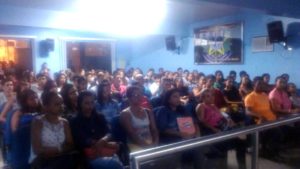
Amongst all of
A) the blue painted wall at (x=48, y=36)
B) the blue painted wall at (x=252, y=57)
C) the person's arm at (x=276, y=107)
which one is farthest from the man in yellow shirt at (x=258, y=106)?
the blue painted wall at (x=48, y=36)

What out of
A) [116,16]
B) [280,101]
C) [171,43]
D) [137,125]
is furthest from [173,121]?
[171,43]

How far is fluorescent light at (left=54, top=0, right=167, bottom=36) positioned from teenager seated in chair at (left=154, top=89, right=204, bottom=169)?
146 inches

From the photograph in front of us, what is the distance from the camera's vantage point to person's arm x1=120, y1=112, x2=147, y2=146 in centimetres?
339

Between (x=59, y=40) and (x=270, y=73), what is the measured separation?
6560mm

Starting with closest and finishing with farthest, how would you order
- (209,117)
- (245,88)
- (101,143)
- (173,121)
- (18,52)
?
(101,143) → (173,121) → (209,117) → (245,88) → (18,52)

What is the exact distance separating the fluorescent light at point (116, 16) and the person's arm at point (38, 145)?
4.55 m

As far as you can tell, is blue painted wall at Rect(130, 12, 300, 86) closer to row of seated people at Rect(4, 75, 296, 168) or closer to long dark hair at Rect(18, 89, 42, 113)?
row of seated people at Rect(4, 75, 296, 168)

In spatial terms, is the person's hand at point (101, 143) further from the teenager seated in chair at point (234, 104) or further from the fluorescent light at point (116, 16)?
the fluorescent light at point (116, 16)

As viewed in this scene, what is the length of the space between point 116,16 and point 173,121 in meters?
6.09

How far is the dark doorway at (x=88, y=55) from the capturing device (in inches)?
427

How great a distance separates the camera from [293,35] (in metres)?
7.86

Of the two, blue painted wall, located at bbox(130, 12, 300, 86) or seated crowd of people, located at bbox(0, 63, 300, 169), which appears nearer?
seated crowd of people, located at bbox(0, 63, 300, 169)

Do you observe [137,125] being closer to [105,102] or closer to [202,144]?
[105,102]

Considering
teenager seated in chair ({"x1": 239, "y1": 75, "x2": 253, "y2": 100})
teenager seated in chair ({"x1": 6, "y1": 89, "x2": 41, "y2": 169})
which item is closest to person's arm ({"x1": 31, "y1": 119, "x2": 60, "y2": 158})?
teenager seated in chair ({"x1": 6, "y1": 89, "x2": 41, "y2": 169})
